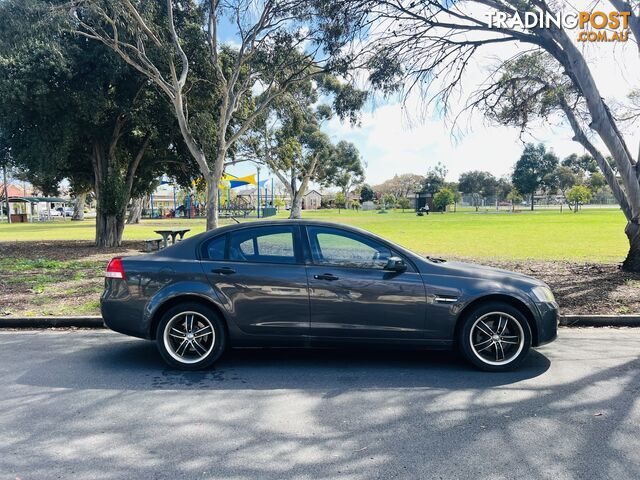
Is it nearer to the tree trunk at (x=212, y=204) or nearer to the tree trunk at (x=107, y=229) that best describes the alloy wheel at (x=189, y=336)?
the tree trunk at (x=212, y=204)

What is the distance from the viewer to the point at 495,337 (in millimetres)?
4855

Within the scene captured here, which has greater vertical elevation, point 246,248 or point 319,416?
point 246,248

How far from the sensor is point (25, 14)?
12.0 meters

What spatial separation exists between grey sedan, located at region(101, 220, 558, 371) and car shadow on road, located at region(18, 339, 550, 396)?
247 mm

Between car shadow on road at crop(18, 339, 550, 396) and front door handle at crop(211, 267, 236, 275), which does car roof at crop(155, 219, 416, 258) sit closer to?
front door handle at crop(211, 267, 236, 275)

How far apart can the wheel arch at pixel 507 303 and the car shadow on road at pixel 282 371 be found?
410 mm

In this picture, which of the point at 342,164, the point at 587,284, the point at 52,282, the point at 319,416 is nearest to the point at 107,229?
the point at 52,282

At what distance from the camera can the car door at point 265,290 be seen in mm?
4840

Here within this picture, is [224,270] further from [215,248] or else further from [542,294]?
[542,294]

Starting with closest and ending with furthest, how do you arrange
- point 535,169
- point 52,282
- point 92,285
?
point 92,285 → point 52,282 → point 535,169

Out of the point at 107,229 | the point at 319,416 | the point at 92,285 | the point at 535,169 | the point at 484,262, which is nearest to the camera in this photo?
the point at 319,416

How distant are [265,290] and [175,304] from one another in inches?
39.1

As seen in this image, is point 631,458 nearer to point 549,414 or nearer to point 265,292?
point 549,414

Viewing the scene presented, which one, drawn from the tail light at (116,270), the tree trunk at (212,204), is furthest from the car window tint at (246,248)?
A: the tree trunk at (212,204)
